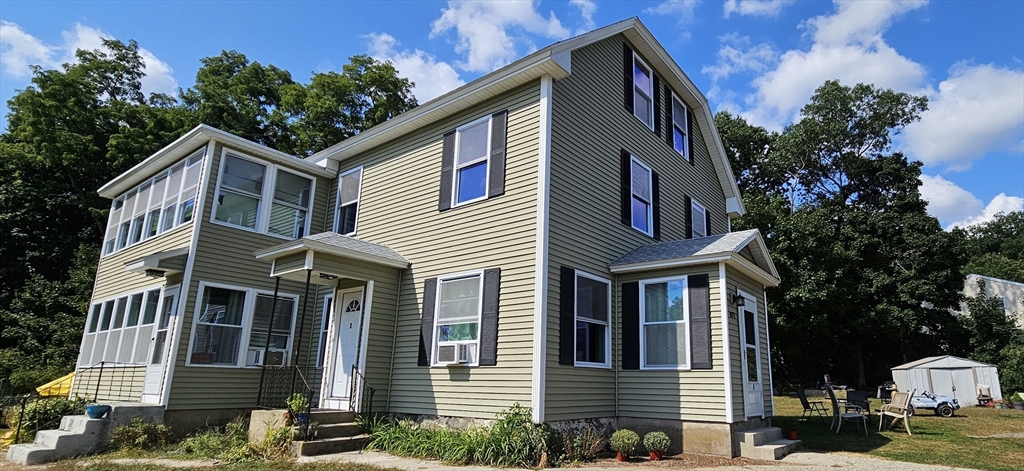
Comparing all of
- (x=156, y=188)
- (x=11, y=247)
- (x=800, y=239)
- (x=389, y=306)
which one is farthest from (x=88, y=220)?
(x=800, y=239)

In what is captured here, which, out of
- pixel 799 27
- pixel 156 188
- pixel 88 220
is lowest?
pixel 156 188

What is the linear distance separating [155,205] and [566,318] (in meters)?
10.5

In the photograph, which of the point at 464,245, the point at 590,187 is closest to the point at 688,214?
the point at 590,187

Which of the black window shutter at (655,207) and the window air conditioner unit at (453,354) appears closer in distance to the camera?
the window air conditioner unit at (453,354)

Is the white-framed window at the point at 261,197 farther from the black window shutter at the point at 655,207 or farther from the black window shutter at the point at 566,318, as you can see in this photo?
the black window shutter at the point at 655,207

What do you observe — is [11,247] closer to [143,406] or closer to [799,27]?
[143,406]

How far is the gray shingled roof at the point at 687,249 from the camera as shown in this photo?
9867 millimetres

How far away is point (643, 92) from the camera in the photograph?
1326cm

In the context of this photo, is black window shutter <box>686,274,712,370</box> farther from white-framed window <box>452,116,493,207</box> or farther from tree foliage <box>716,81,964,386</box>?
tree foliage <box>716,81,964,386</box>

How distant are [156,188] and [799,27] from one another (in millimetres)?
16110

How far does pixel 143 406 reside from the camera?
10.3 meters

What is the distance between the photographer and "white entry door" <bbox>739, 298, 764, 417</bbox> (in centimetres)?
998

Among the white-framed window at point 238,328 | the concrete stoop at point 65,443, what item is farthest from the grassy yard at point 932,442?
the concrete stoop at point 65,443

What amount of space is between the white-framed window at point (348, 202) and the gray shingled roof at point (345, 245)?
5.25ft
